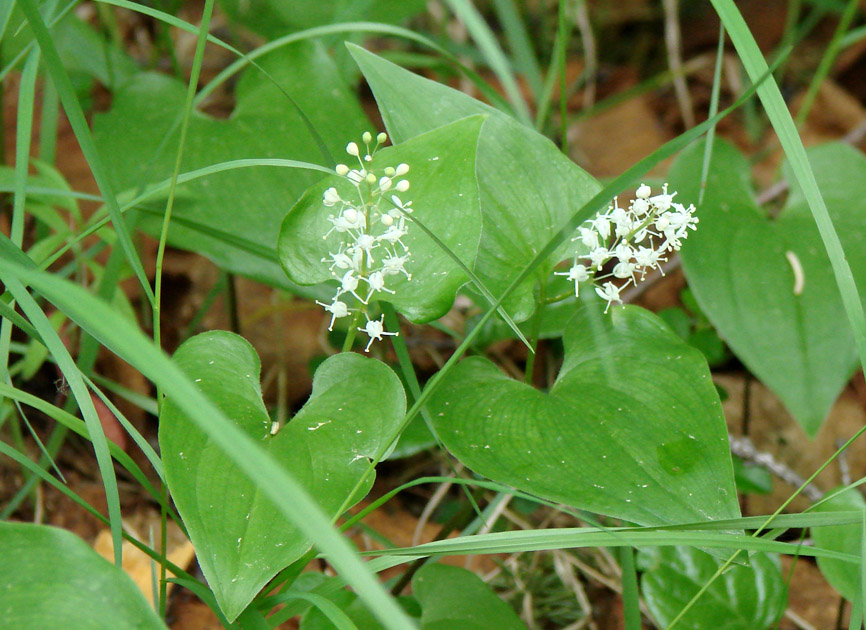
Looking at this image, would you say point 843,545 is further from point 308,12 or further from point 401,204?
point 308,12

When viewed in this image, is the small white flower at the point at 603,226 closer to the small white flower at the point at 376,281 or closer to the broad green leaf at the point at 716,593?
the small white flower at the point at 376,281

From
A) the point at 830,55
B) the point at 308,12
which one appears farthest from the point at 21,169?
the point at 830,55

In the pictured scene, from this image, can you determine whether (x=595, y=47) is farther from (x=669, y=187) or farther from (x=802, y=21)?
(x=669, y=187)

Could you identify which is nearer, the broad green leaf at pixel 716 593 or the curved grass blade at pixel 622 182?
the curved grass blade at pixel 622 182

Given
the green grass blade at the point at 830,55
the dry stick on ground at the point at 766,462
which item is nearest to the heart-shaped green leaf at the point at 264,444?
the dry stick on ground at the point at 766,462

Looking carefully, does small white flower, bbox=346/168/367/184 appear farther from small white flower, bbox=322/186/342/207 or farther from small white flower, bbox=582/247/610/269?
small white flower, bbox=582/247/610/269

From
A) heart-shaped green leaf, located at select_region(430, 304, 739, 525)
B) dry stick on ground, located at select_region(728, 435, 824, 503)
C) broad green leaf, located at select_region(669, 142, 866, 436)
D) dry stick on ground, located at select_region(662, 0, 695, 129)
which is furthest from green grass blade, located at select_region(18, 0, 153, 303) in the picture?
dry stick on ground, located at select_region(662, 0, 695, 129)
